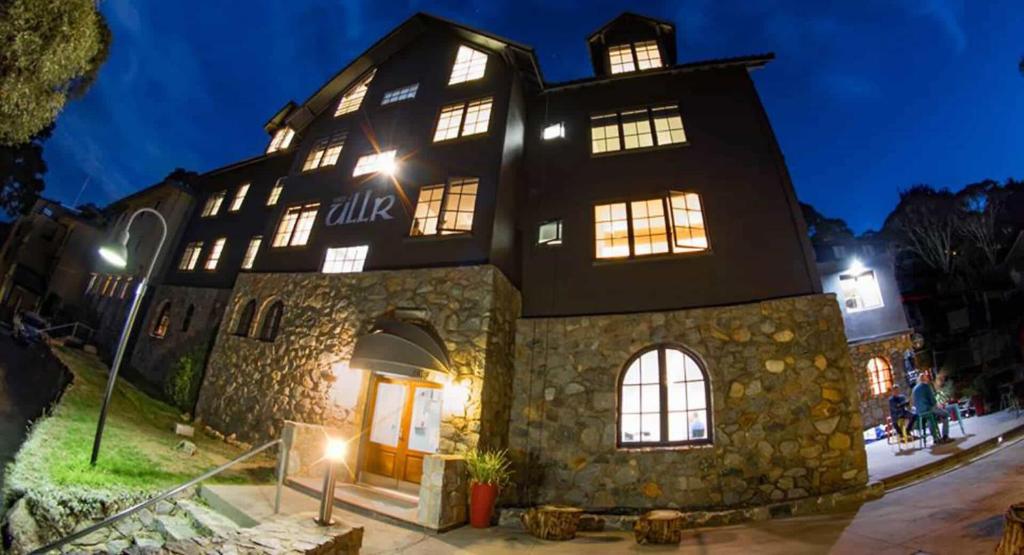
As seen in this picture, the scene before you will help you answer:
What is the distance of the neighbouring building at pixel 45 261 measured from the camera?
24672 millimetres

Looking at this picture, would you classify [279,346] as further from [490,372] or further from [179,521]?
[490,372]

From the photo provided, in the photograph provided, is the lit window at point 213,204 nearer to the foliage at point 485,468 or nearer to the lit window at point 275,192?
the lit window at point 275,192

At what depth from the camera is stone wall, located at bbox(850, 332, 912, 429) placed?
16.1 m

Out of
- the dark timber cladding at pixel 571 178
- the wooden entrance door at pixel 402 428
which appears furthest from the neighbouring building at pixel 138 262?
the wooden entrance door at pixel 402 428

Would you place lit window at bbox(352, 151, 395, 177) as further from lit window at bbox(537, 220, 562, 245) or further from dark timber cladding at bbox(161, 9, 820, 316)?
lit window at bbox(537, 220, 562, 245)

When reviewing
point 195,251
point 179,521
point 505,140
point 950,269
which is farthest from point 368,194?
point 950,269

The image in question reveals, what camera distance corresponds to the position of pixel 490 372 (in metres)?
8.66

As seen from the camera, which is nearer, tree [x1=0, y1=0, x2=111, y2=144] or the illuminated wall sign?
tree [x1=0, y1=0, x2=111, y2=144]

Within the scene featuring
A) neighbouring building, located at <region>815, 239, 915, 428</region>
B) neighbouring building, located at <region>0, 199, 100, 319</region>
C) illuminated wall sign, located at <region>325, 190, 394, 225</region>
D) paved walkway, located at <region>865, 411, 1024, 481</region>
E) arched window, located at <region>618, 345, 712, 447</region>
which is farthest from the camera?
neighbouring building, located at <region>0, 199, 100, 319</region>

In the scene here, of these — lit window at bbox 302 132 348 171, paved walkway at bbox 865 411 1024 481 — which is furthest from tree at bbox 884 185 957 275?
lit window at bbox 302 132 348 171

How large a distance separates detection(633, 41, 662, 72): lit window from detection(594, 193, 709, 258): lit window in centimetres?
531

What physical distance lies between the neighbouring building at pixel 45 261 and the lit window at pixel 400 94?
80.2 ft

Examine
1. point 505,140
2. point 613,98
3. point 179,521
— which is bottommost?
point 179,521

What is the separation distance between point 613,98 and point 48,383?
1975 centimetres
